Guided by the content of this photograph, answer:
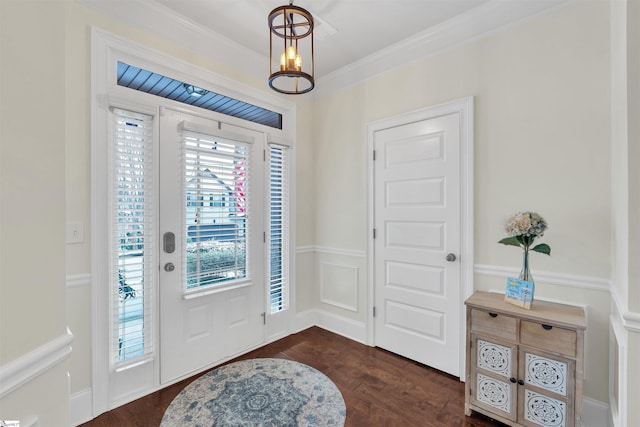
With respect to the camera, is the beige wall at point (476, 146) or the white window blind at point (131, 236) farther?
the white window blind at point (131, 236)

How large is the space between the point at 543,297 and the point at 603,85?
55.4 inches

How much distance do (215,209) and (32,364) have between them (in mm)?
1849

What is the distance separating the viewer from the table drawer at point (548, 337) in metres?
1.60

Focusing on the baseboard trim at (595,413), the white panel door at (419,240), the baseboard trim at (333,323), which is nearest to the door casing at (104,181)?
the baseboard trim at (333,323)

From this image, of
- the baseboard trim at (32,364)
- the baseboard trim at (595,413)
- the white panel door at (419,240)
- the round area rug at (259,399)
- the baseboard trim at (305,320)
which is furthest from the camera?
the baseboard trim at (305,320)

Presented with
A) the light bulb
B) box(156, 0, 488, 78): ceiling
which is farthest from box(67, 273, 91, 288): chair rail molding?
box(156, 0, 488, 78): ceiling

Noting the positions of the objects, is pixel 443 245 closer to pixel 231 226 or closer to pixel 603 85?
pixel 603 85

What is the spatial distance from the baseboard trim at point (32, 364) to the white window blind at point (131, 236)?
1.31 metres

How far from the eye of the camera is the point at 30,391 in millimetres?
761

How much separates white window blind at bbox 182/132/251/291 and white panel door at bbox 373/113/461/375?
1320 millimetres

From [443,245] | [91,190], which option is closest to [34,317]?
[91,190]

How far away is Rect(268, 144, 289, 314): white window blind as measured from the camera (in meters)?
3.05

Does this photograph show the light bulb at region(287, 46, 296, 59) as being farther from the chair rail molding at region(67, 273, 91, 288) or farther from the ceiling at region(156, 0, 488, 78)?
the chair rail molding at region(67, 273, 91, 288)

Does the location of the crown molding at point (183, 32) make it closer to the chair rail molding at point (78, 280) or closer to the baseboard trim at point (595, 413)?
the chair rail molding at point (78, 280)
